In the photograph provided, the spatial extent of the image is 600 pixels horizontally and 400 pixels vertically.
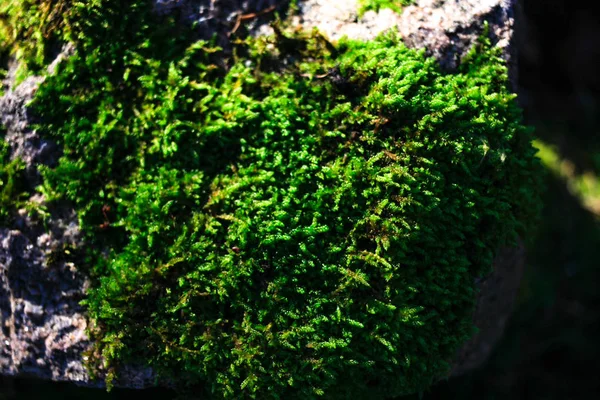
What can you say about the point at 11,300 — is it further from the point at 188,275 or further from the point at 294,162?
the point at 294,162

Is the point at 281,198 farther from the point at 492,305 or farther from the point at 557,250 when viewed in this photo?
the point at 557,250

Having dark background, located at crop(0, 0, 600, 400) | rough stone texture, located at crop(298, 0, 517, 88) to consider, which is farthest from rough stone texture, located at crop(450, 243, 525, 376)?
rough stone texture, located at crop(298, 0, 517, 88)

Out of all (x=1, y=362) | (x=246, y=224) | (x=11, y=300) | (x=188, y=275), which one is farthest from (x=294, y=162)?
(x=1, y=362)

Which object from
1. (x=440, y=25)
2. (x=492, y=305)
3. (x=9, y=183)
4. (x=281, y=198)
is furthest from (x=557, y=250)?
(x=9, y=183)

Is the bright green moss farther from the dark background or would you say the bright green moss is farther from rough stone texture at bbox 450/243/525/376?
the dark background

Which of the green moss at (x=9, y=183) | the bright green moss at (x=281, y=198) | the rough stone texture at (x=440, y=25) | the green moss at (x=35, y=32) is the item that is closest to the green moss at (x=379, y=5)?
the rough stone texture at (x=440, y=25)

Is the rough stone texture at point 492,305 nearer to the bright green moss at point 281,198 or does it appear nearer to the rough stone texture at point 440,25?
the bright green moss at point 281,198
